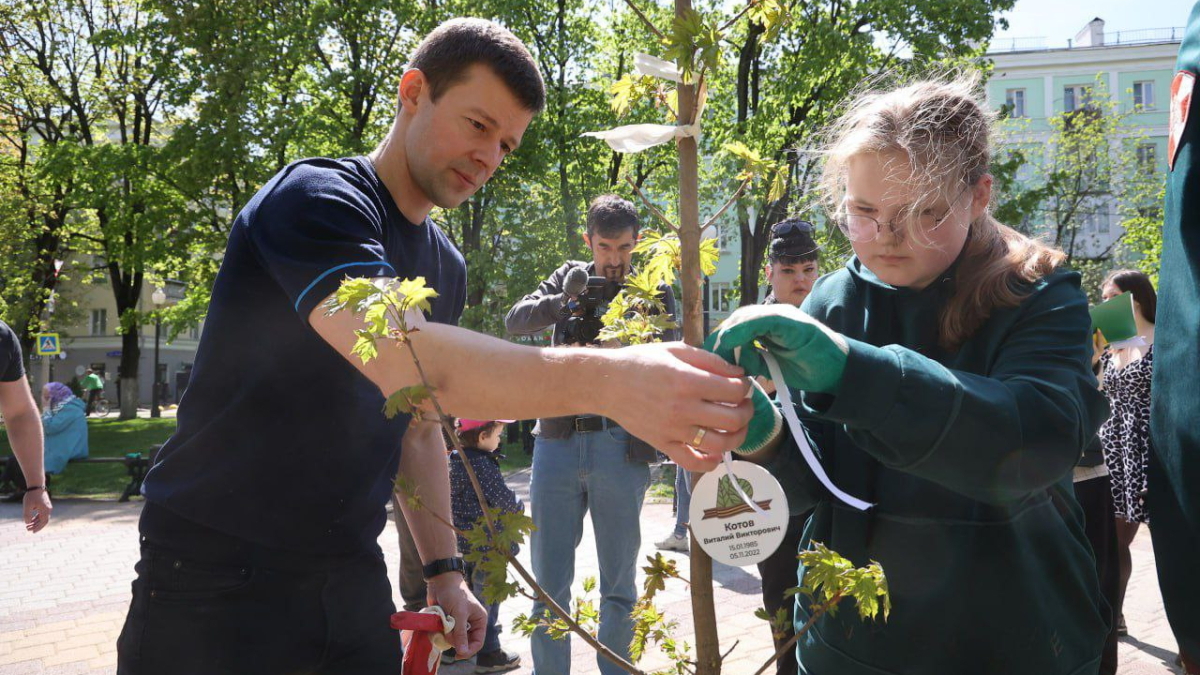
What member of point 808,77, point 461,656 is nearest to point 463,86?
point 461,656

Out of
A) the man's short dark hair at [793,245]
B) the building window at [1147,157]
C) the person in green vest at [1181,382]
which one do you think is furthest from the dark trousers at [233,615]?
the building window at [1147,157]

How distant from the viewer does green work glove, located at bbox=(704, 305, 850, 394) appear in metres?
1.15

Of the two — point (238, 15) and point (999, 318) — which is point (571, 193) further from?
point (999, 318)

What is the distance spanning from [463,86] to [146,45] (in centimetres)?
2085

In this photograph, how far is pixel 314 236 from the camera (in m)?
1.55

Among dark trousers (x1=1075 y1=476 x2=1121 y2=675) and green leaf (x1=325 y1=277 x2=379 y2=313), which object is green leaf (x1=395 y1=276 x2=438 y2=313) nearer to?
green leaf (x1=325 y1=277 x2=379 y2=313)

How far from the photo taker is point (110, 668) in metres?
4.76

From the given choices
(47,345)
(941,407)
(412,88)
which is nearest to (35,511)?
Result: (412,88)

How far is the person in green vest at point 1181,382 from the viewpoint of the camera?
111 centimetres

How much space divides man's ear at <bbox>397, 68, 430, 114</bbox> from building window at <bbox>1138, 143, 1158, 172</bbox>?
34187 millimetres

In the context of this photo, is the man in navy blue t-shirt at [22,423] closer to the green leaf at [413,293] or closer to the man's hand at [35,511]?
the man's hand at [35,511]

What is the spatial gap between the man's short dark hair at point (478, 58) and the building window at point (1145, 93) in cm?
5137

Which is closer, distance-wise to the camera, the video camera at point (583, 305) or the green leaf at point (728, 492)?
the green leaf at point (728, 492)

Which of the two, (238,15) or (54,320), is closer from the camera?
(238,15)
